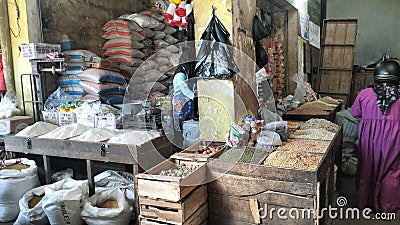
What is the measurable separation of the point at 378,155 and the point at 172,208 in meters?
2.44

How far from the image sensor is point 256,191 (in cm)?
247

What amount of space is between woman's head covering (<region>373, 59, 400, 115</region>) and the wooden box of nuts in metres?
1.71

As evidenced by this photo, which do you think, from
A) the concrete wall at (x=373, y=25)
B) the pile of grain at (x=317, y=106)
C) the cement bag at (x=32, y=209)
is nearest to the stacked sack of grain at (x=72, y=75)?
the cement bag at (x=32, y=209)

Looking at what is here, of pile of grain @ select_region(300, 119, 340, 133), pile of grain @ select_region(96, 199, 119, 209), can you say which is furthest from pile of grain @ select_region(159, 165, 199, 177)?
pile of grain @ select_region(300, 119, 340, 133)

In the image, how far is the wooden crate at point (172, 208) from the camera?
7.67 ft

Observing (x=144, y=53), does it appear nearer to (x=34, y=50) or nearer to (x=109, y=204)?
(x=34, y=50)

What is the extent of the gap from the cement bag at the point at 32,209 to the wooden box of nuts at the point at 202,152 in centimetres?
134

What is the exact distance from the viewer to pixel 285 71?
590 centimetres

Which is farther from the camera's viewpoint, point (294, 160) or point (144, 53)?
point (144, 53)

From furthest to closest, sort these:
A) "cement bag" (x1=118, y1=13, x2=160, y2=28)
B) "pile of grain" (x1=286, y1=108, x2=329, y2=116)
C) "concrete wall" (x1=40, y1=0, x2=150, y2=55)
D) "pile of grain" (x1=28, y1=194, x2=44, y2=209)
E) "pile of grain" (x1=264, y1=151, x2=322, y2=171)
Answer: "cement bag" (x1=118, y1=13, x2=160, y2=28)
"concrete wall" (x1=40, y1=0, x2=150, y2=55)
"pile of grain" (x1=286, y1=108, x2=329, y2=116)
"pile of grain" (x1=28, y1=194, x2=44, y2=209)
"pile of grain" (x1=264, y1=151, x2=322, y2=171)

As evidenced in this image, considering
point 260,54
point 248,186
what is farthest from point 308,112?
point 248,186

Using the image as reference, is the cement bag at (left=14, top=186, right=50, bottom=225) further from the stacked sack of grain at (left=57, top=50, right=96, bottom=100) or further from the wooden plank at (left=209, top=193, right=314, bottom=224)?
the wooden plank at (left=209, top=193, right=314, bottom=224)

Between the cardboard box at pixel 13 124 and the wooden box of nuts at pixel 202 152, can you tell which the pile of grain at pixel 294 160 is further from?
the cardboard box at pixel 13 124

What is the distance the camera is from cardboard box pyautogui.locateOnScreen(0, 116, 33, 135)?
3732 millimetres
